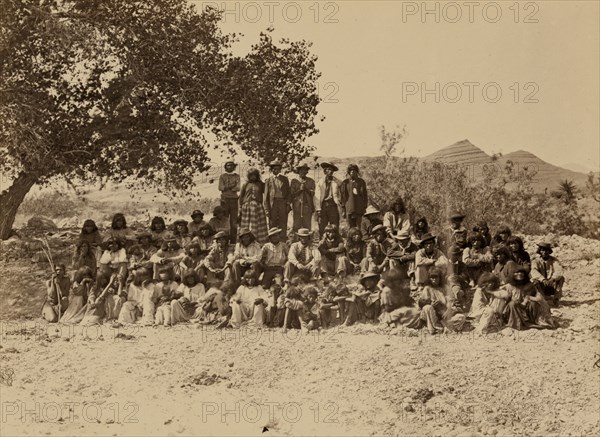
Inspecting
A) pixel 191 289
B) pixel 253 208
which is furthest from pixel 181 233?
pixel 191 289

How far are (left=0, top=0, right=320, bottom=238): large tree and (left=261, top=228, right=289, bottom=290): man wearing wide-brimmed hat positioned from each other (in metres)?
2.94

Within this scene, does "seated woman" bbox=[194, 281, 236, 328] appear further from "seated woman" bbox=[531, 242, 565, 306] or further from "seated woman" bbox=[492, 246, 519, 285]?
"seated woman" bbox=[531, 242, 565, 306]

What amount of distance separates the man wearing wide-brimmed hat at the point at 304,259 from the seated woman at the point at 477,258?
2.04 m

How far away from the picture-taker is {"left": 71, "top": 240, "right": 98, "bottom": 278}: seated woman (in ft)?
37.4

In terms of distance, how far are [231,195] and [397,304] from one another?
410cm

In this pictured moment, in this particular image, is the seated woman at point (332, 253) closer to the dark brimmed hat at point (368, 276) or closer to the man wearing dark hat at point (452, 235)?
the dark brimmed hat at point (368, 276)

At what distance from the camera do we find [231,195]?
12859mm

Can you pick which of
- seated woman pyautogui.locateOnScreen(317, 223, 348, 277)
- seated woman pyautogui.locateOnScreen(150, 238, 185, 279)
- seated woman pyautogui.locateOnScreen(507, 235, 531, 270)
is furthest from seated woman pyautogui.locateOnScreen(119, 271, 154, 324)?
seated woman pyautogui.locateOnScreen(507, 235, 531, 270)

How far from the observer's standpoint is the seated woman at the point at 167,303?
10.4m

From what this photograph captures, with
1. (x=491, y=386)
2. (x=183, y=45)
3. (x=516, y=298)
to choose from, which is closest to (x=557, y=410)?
(x=491, y=386)

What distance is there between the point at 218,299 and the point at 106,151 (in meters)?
4.75

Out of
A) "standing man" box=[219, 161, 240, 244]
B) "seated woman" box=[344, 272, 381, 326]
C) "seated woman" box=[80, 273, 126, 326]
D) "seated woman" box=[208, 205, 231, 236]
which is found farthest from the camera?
"standing man" box=[219, 161, 240, 244]

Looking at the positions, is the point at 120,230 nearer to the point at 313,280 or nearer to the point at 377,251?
the point at 313,280

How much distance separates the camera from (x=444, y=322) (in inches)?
381
